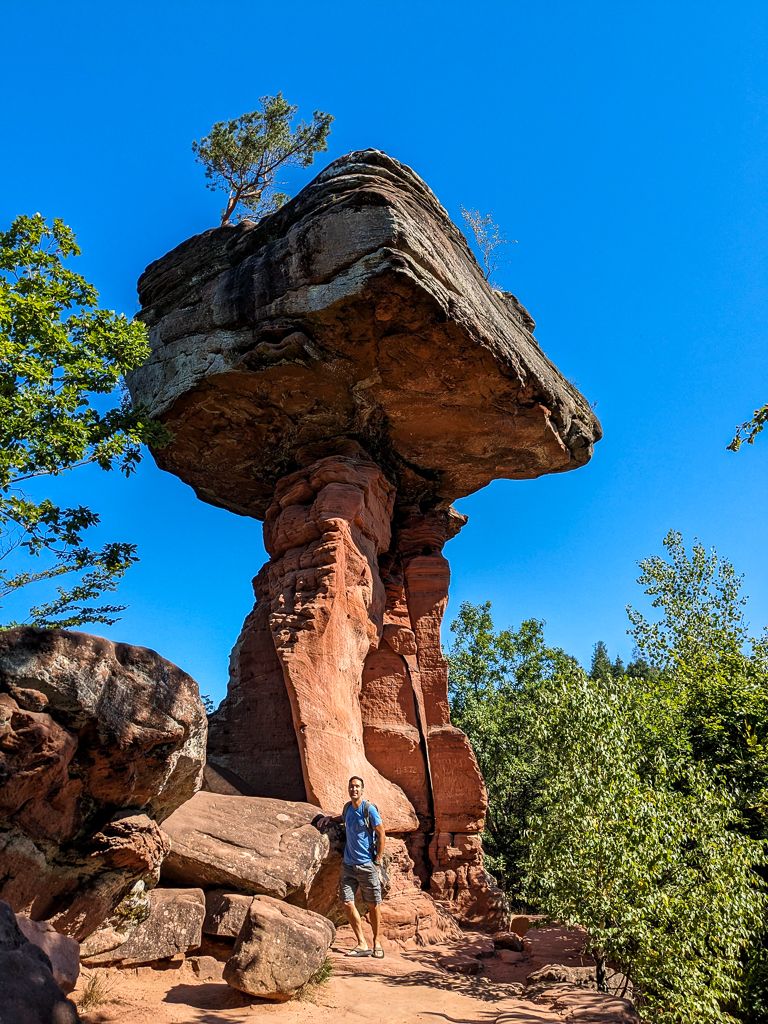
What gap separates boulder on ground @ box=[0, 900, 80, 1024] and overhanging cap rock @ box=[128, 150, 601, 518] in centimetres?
899

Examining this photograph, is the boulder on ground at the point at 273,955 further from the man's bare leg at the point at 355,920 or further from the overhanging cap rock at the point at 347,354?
the overhanging cap rock at the point at 347,354

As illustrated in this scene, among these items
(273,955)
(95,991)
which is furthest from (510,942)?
(95,991)

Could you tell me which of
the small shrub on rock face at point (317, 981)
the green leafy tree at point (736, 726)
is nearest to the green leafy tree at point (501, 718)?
the green leafy tree at point (736, 726)

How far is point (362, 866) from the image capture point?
26.2ft

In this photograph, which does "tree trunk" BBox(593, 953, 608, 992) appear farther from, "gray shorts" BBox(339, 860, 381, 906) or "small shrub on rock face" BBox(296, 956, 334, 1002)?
"small shrub on rock face" BBox(296, 956, 334, 1002)

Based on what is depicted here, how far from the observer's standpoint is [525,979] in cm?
875

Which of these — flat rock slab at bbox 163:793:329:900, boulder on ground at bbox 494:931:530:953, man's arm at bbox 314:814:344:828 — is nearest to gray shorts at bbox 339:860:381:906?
flat rock slab at bbox 163:793:329:900

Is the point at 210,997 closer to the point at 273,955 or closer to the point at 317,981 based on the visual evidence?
the point at 273,955

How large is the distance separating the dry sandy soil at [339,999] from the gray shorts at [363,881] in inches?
26.6

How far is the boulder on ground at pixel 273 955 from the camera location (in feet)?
20.1

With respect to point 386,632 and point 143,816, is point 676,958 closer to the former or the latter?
point 143,816

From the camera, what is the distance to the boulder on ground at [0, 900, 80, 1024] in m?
3.18

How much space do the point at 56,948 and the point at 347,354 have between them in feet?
29.5

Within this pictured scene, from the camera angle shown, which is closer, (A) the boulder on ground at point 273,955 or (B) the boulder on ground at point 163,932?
(A) the boulder on ground at point 273,955
